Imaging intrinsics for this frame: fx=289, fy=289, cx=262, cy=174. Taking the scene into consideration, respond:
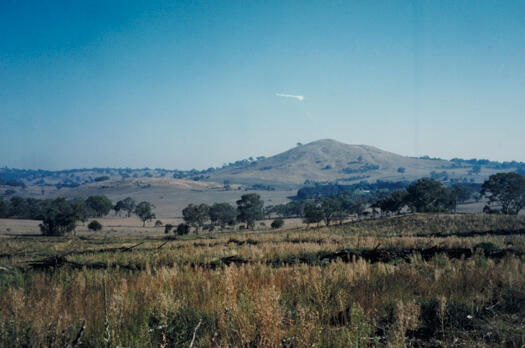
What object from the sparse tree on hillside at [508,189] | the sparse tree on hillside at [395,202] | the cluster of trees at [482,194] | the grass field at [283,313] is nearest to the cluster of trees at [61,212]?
the grass field at [283,313]

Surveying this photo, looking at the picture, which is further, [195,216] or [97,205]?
[97,205]

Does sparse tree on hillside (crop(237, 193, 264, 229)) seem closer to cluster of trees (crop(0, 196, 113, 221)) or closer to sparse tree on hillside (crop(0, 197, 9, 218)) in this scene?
cluster of trees (crop(0, 196, 113, 221))

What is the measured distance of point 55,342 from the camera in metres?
3.40

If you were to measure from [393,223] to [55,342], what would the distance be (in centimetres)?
6360

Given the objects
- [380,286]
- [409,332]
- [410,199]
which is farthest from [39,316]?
[410,199]

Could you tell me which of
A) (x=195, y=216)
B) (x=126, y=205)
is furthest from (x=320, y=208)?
(x=126, y=205)

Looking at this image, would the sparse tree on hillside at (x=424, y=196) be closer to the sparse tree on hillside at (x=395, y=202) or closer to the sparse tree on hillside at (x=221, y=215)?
the sparse tree on hillside at (x=395, y=202)

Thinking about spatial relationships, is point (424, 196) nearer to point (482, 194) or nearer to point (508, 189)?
point (482, 194)

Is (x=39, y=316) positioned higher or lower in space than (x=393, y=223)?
higher

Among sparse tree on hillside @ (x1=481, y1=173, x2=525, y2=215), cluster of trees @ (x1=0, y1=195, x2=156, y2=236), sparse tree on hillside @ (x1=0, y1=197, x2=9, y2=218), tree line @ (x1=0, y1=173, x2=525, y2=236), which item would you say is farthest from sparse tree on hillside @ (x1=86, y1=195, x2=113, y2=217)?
A: sparse tree on hillside @ (x1=481, y1=173, x2=525, y2=215)

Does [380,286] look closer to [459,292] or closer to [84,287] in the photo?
[459,292]

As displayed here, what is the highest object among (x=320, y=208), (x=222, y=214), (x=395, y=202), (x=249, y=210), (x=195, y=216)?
(x=395, y=202)

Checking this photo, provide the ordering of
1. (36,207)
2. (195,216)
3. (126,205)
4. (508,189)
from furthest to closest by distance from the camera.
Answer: (126,205)
(36,207)
(195,216)
(508,189)

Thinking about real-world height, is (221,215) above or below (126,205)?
above
